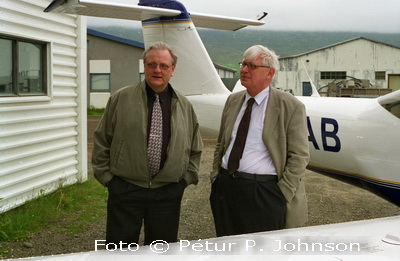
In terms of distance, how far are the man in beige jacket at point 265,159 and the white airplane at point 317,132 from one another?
1.21 feet

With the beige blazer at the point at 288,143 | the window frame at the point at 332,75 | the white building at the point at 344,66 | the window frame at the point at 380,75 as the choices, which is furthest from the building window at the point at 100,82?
the beige blazer at the point at 288,143

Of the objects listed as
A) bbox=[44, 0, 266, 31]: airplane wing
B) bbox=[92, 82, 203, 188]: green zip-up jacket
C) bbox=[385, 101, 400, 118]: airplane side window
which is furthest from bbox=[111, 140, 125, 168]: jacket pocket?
bbox=[385, 101, 400, 118]: airplane side window

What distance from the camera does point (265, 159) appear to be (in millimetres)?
2475

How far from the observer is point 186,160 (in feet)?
8.50

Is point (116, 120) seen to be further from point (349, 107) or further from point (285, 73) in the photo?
point (285, 73)

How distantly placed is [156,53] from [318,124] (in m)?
2.08

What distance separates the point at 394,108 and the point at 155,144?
214 cm

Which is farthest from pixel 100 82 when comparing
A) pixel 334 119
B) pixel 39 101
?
pixel 334 119

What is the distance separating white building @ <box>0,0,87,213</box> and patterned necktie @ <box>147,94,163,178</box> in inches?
102

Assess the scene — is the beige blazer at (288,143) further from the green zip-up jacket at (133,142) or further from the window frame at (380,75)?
the window frame at (380,75)

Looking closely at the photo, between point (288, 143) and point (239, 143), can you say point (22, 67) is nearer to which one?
point (239, 143)

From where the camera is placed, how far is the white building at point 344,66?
2852cm

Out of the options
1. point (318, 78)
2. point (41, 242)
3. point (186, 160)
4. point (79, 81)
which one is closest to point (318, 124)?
point (186, 160)

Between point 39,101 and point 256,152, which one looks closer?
point 256,152
